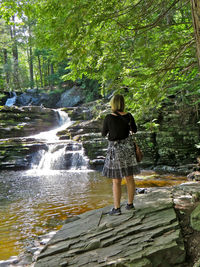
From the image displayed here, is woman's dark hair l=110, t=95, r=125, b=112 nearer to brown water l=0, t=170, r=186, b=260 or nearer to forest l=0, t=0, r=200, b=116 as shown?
forest l=0, t=0, r=200, b=116

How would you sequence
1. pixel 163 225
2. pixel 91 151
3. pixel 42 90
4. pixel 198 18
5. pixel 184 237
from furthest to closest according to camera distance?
1. pixel 42 90
2. pixel 91 151
3. pixel 163 225
4. pixel 184 237
5. pixel 198 18

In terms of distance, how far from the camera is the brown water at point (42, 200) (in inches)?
209

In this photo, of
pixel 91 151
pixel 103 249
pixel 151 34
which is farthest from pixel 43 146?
pixel 103 249

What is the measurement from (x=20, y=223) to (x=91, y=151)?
909cm

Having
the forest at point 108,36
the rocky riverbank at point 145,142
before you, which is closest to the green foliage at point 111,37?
the forest at point 108,36

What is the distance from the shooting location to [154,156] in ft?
43.9

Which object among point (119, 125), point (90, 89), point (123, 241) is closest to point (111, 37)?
point (119, 125)

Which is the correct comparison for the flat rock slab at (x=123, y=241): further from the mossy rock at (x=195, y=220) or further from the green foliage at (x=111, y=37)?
the green foliage at (x=111, y=37)

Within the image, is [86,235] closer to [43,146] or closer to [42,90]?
[43,146]

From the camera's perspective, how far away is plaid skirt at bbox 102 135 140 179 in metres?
3.84

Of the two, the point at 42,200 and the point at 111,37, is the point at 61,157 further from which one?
the point at 111,37

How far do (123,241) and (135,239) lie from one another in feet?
0.56

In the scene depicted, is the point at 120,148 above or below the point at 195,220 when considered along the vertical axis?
above

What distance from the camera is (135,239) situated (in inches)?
126
